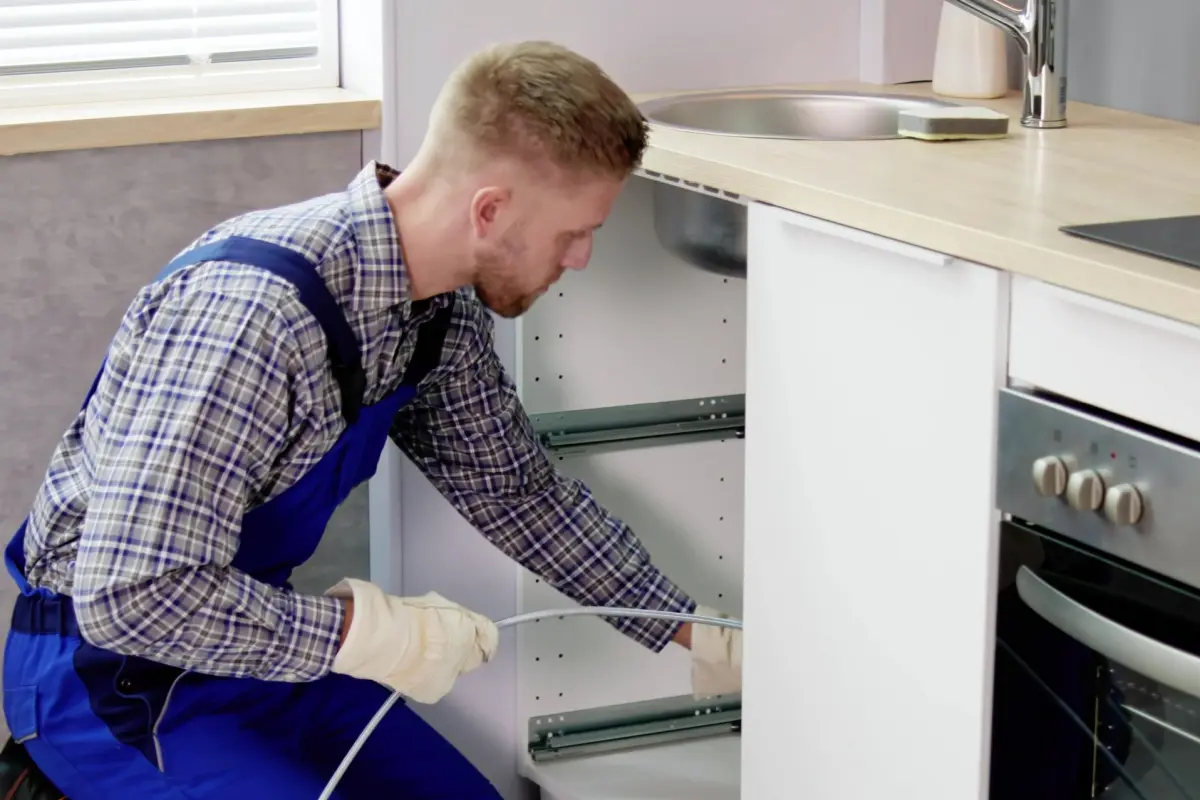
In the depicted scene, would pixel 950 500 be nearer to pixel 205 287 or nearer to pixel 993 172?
pixel 993 172

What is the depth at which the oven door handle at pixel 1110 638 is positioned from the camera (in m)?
1.17

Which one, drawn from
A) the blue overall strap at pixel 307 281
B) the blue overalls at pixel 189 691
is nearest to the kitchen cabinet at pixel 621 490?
the blue overalls at pixel 189 691

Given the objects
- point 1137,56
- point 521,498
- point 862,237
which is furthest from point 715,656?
point 1137,56

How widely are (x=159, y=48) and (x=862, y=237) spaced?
1153mm

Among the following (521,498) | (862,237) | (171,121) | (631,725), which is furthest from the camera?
(631,725)

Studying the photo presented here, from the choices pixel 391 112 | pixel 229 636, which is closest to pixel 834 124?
pixel 391 112

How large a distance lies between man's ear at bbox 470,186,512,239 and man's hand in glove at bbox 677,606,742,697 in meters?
0.56

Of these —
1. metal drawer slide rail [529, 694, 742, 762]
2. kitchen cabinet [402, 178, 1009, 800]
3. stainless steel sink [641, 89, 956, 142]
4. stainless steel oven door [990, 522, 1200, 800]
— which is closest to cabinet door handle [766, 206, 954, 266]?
kitchen cabinet [402, 178, 1009, 800]

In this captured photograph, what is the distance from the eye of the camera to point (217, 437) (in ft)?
4.69

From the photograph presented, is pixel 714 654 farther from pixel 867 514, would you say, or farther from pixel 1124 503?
pixel 1124 503

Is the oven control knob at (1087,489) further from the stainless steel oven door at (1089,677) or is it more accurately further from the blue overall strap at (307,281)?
the blue overall strap at (307,281)

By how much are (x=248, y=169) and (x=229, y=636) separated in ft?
2.54

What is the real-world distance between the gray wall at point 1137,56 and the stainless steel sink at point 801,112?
20 centimetres

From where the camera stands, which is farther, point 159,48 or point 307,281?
point 159,48
